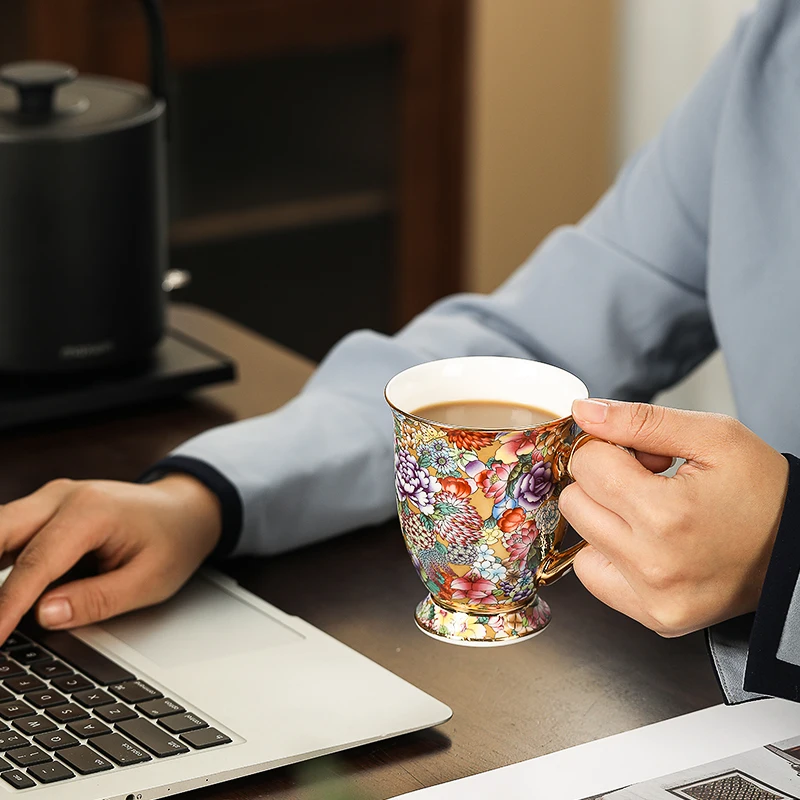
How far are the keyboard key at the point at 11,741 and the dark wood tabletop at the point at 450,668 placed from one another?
0.29 ft

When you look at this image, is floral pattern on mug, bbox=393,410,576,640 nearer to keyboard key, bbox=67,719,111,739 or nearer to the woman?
the woman

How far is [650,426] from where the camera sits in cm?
58

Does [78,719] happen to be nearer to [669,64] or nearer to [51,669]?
[51,669]

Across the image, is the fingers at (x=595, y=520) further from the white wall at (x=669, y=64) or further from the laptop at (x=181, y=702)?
the white wall at (x=669, y=64)

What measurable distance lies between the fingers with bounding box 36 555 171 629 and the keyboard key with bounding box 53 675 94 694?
57 mm

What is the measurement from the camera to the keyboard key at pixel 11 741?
0.62m

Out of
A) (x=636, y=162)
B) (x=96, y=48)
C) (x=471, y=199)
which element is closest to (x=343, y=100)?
(x=471, y=199)

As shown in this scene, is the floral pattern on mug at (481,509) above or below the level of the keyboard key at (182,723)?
above

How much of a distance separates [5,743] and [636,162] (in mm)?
710

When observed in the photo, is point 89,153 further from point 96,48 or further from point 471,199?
point 471,199

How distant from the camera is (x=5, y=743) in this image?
0.62m

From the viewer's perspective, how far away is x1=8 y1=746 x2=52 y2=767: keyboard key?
0.60 m

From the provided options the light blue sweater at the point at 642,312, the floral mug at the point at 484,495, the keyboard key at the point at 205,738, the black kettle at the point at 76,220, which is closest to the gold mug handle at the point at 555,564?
the floral mug at the point at 484,495

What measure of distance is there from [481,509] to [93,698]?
0.22 metres
